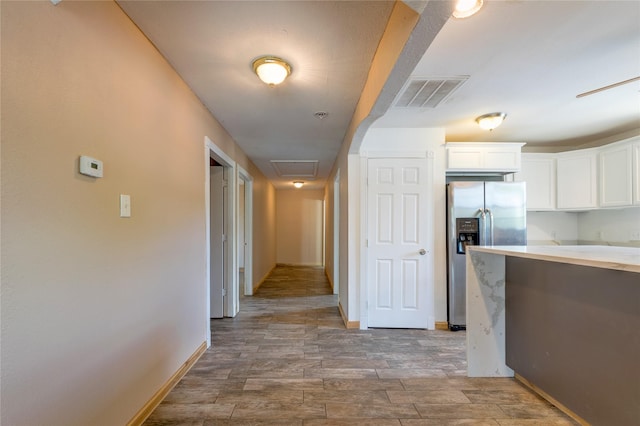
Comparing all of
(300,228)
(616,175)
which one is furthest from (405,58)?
(300,228)

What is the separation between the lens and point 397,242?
3.38 meters

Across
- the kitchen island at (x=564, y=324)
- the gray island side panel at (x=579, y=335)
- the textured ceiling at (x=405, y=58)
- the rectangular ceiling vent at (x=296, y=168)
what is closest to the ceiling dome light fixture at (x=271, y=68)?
the textured ceiling at (x=405, y=58)

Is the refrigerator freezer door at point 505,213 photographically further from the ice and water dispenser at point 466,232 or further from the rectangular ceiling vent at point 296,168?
the rectangular ceiling vent at point 296,168

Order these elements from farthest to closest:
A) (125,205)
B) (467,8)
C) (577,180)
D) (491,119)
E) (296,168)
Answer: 1. (296,168)
2. (577,180)
3. (491,119)
4. (125,205)
5. (467,8)

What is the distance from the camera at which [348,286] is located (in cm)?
344

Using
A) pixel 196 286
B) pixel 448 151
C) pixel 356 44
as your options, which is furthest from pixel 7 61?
pixel 448 151

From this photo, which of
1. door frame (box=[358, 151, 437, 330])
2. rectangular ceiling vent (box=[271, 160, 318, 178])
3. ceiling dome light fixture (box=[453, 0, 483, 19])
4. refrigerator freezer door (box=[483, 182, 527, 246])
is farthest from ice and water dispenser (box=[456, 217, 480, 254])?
rectangular ceiling vent (box=[271, 160, 318, 178])

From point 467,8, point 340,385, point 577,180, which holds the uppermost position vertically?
point 467,8

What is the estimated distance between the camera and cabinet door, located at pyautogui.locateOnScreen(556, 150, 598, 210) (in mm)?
3645

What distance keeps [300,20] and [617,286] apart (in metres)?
2.24

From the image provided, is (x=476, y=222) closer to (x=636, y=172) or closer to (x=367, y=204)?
(x=367, y=204)

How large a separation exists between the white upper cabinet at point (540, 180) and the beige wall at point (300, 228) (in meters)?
5.50

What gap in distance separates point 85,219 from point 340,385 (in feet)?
6.45

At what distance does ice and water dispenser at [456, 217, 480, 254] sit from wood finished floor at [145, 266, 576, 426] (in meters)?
1.03
